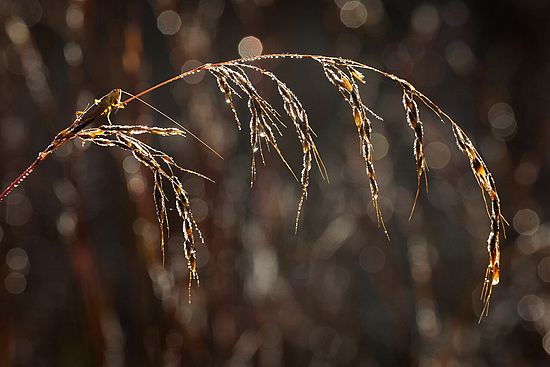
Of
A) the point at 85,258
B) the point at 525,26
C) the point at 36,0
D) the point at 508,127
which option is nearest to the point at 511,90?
the point at 525,26

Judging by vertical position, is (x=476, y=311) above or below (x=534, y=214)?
below

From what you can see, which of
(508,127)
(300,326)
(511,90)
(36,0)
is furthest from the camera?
(511,90)

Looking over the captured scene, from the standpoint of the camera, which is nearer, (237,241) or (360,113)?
(360,113)

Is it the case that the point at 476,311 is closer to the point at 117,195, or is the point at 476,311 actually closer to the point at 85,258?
the point at 85,258

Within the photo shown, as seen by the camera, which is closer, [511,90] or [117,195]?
[117,195]

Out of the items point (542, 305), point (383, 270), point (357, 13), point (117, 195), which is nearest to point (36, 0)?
point (117, 195)

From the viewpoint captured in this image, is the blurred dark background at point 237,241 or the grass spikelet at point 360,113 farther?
the blurred dark background at point 237,241

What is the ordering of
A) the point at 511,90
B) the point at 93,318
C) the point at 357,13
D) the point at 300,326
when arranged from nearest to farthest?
the point at 93,318
the point at 300,326
the point at 357,13
the point at 511,90

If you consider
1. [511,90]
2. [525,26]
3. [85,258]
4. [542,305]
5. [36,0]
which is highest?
[36,0]

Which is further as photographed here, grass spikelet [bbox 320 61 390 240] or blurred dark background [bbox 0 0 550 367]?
blurred dark background [bbox 0 0 550 367]
